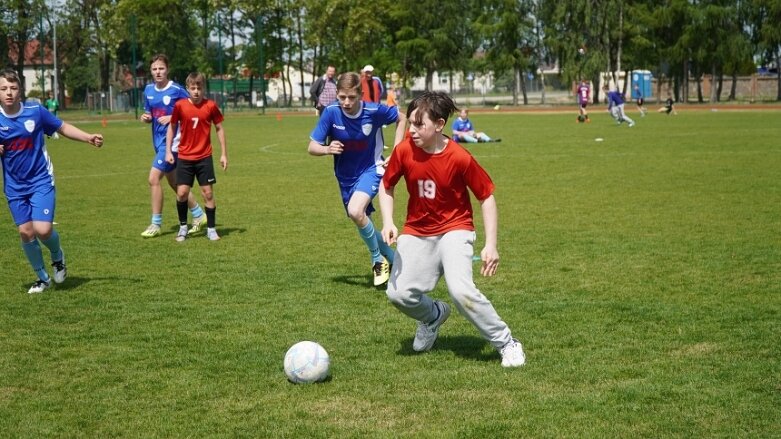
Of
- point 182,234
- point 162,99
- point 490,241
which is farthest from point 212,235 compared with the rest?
point 490,241

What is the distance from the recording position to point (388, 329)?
23.6ft

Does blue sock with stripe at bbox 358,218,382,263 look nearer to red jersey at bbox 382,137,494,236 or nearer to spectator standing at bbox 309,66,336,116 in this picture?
red jersey at bbox 382,137,494,236

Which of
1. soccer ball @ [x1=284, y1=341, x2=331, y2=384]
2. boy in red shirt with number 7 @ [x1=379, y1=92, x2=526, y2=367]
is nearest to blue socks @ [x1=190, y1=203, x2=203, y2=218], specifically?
boy in red shirt with number 7 @ [x1=379, y1=92, x2=526, y2=367]

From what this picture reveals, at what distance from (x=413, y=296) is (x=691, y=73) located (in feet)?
238

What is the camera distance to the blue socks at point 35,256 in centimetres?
883

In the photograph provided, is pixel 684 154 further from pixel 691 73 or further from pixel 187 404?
pixel 691 73

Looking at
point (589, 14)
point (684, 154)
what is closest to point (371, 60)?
point (589, 14)

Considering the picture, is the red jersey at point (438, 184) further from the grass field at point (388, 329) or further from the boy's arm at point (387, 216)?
the grass field at point (388, 329)

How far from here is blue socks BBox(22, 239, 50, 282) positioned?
8828 millimetres

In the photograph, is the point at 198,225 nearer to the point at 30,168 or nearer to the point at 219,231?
the point at 219,231

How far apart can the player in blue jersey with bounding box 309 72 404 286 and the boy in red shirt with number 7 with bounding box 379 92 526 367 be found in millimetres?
2336

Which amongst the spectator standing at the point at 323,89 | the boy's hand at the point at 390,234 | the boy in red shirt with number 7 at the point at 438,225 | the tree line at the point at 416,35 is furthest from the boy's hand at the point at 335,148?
the tree line at the point at 416,35

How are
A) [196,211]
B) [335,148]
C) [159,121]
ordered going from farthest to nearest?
[196,211] → [159,121] → [335,148]

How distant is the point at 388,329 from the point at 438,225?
1257mm
